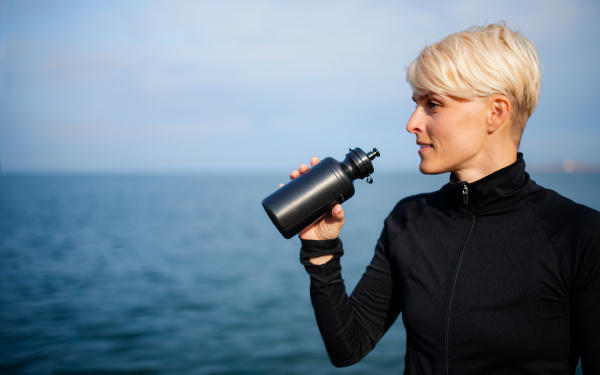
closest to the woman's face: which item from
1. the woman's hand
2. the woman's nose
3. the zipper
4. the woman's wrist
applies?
the woman's nose

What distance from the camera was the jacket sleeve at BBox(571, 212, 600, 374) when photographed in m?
1.22

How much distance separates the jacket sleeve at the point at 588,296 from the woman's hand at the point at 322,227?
821 mm

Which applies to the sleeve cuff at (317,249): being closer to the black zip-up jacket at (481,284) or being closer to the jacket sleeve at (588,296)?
the black zip-up jacket at (481,284)

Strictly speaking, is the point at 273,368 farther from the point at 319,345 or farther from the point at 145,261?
the point at 145,261

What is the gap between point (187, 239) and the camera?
15570mm

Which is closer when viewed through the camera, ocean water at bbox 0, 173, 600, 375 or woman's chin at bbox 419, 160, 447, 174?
woman's chin at bbox 419, 160, 447, 174

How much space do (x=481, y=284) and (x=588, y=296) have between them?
0.32 meters

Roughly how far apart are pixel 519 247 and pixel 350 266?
33.1ft

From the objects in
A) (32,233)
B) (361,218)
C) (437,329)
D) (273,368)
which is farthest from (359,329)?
(361,218)

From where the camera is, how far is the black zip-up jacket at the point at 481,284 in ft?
4.33

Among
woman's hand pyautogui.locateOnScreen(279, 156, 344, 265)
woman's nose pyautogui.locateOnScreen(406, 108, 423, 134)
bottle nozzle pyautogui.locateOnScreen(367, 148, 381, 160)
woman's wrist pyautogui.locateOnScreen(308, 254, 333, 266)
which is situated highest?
woman's nose pyautogui.locateOnScreen(406, 108, 423, 134)

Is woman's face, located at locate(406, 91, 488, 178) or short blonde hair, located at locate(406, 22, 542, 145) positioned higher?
short blonde hair, located at locate(406, 22, 542, 145)

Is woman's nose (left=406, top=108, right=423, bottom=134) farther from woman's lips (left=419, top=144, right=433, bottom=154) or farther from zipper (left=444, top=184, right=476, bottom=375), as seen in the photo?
zipper (left=444, top=184, right=476, bottom=375)

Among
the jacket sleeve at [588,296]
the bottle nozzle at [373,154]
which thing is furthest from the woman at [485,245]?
the bottle nozzle at [373,154]
